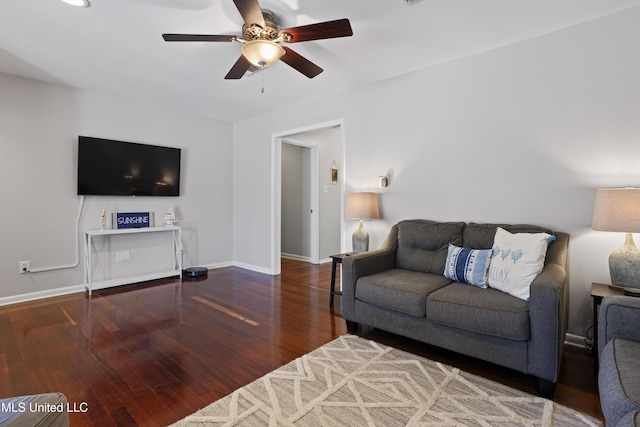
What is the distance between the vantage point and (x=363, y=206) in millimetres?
3336

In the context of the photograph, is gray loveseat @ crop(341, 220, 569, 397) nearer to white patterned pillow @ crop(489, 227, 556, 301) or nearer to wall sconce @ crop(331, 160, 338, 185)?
white patterned pillow @ crop(489, 227, 556, 301)

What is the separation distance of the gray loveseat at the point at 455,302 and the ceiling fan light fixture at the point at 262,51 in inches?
64.5

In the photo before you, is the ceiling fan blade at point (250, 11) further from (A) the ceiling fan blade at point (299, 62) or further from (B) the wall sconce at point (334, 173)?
(B) the wall sconce at point (334, 173)

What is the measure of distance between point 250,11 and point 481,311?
2290 millimetres

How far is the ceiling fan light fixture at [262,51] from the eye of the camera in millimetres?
2109

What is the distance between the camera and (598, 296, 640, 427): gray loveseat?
1062 millimetres

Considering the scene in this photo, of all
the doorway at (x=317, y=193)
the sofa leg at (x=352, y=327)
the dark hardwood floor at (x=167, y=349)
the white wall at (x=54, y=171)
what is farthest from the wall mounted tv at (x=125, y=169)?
the sofa leg at (x=352, y=327)

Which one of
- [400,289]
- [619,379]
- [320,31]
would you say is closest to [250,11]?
[320,31]

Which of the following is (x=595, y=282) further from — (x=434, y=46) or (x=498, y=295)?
(x=434, y=46)

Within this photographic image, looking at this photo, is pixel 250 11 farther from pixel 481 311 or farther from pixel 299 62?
pixel 481 311

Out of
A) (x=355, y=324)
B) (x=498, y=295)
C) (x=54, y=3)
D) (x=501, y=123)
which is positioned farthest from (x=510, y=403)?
(x=54, y=3)

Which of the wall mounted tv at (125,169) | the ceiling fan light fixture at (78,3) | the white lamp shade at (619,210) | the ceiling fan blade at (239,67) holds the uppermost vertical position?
the ceiling fan light fixture at (78,3)

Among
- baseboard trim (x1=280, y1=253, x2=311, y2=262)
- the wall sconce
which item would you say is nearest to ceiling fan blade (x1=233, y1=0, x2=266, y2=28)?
the wall sconce

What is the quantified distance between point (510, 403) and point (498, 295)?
0.62 meters
